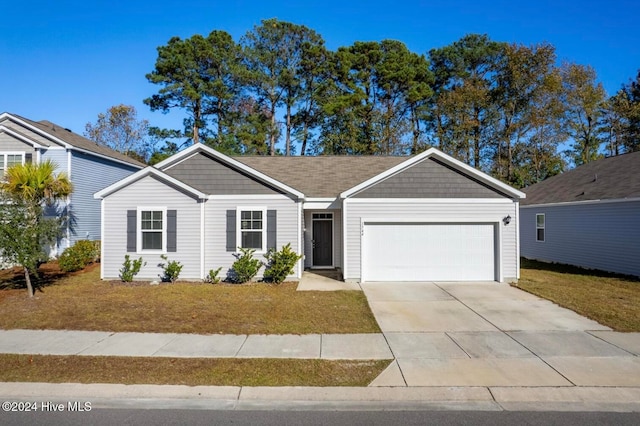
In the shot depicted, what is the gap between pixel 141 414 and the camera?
4.53 metres

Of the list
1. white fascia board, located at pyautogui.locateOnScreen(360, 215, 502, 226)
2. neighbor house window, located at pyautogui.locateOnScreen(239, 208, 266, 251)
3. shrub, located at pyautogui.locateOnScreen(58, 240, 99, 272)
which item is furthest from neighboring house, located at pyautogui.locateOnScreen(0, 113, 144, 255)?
white fascia board, located at pyautogui.locateOnScreen(360, 215, 502, 226)

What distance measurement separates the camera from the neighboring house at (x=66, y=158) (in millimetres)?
17203

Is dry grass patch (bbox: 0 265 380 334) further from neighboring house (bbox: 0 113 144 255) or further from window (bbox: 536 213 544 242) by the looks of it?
window (bbox: 536 213 544 242)

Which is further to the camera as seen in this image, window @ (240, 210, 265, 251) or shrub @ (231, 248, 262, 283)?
window @ (240, 210, 265, 251)

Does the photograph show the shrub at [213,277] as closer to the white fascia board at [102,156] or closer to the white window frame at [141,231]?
the white window frame at [141,231]

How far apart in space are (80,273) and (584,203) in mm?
20578

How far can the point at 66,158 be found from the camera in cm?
1748

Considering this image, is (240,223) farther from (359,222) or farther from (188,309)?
(188,309)

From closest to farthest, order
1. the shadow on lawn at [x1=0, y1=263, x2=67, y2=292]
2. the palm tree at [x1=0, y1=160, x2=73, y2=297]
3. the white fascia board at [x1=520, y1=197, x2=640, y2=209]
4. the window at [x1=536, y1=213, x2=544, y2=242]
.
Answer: the palm tree at [x1=0, y1=160, x2=73, y2=297]
the shadow on lawn at [x1=0, y1=263, x2=67, y2=292]
the white fascia board at [x1=520, y1=197, x2=640, y2=209]
the window at [x1=536, y1=213, x2=544, y2=242]

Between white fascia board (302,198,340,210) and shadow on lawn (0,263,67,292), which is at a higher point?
white fascia board (302,198,340,210)

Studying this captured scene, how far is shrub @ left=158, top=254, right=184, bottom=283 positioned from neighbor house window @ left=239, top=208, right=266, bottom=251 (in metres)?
2.23

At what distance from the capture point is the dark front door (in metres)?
16.0

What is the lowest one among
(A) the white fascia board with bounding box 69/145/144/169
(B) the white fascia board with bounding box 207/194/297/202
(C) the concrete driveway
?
(C) the concrete driveway

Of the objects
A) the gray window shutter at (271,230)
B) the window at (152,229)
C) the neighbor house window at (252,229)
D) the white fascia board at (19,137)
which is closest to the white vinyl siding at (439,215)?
the gray window shutter at (271,230)
